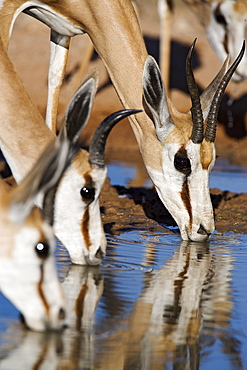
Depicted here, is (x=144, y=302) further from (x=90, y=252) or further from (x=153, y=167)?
(x=153, y=167)

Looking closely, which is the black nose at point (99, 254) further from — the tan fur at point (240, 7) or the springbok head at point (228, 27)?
the tan fur at point (240, 7)

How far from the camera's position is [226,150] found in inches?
507

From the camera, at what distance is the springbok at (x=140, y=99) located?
6500 mm

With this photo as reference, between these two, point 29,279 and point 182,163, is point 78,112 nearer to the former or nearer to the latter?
point 29,279

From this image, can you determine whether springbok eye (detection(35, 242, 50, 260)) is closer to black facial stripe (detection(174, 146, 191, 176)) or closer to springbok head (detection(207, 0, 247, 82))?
black facial stripe (detection(174, 146, 191, 176))

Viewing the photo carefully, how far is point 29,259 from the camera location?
3740mm

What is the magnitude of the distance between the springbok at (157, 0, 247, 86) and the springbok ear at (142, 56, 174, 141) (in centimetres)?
563

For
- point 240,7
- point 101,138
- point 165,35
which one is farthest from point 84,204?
point 240,7

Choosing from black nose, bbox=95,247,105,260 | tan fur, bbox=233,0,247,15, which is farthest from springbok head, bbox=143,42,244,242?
tan fur, bbox=233,0,247,15

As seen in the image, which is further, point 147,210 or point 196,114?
point 147,210

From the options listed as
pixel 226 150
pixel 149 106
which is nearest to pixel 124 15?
pixel 149 106

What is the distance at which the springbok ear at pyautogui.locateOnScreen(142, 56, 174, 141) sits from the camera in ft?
20.5

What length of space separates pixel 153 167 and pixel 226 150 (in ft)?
20.6

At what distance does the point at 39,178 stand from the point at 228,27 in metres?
9.65
